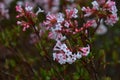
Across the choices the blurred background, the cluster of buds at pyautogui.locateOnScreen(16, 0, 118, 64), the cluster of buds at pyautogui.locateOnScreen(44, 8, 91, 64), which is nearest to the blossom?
the cluster of buds at pyautogui.locateOnScreen(16, 0, 118, 64)

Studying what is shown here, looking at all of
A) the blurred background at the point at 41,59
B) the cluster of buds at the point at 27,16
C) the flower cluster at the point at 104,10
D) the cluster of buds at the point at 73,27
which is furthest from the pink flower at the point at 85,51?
the cluster of buds at the point at 27,16

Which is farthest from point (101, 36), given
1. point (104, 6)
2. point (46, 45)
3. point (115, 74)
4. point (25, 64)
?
point (104, 6)

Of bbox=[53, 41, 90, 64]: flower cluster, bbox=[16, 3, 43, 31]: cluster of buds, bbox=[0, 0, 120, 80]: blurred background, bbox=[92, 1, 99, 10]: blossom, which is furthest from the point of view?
bbox=[0, 0, 120, 80]: blurred background

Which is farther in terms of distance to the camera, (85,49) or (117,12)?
(117,12)

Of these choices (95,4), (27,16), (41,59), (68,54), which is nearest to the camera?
(68,54)

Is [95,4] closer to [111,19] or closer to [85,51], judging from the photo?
[111,19]

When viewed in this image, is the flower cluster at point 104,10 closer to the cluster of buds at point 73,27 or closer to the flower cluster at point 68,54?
the cluster of buds at point 73,27

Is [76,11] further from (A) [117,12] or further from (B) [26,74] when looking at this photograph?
(B) [26,74]

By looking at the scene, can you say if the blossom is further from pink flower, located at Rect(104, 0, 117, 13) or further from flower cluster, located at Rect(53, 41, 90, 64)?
flower cluster, located at Rect(53, 41, 90, 64)

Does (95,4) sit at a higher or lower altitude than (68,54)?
higher

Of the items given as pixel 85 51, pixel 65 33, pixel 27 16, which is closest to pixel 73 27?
pixel 65 33

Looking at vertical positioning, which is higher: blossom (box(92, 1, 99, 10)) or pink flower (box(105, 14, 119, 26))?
blossom (box(92, 1, 99, 10))
